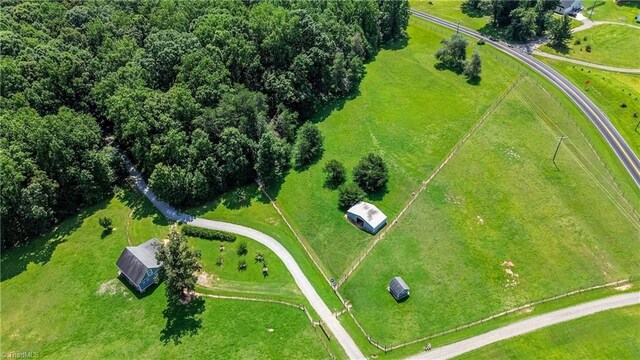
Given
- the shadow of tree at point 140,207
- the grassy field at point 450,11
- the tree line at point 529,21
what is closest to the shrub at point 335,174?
the shadow of tree at point 140,207

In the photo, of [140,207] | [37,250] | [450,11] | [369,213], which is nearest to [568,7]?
[450,11]

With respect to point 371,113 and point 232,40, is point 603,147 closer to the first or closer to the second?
point 371,113

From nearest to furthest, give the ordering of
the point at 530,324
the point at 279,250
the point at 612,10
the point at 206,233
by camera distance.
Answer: the point at 530,324
the point at 279,250
the point at 206,233
the point at 612,10

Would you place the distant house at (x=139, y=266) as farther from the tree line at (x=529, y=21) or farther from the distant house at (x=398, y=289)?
the tree line at (x=529, y=21)

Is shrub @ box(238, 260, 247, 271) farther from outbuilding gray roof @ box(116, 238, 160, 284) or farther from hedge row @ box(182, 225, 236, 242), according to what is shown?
outbuilding gray roof @ box(116, 238, 160, 284)

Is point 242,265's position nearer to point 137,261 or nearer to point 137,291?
point 137,261

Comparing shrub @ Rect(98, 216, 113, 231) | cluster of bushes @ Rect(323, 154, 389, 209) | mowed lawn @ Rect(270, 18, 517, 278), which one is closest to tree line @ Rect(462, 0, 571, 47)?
mowed lawn @ Rect(270, 18, 517, 278)
